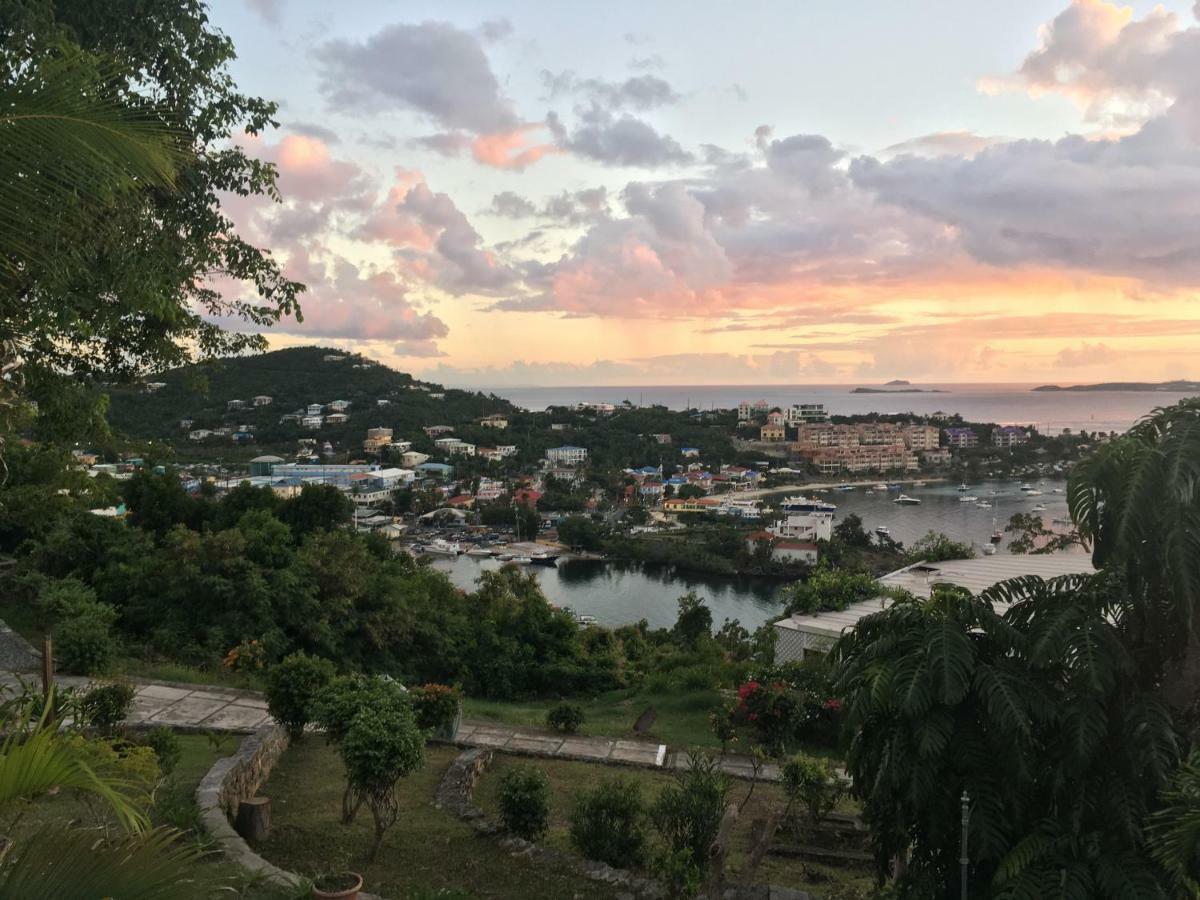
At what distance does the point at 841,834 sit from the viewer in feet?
17.3

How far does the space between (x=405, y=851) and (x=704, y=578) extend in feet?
101

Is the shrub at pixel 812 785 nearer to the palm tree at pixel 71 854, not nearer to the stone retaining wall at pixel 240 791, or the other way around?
the stone retaining wall at pixel 240 791

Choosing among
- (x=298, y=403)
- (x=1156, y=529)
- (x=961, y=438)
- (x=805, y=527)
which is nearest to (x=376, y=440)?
(x=298, y=403)

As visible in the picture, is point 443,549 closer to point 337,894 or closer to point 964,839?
point 337,894

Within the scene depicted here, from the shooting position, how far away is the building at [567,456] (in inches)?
2618

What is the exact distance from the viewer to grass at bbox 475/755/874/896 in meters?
4.59

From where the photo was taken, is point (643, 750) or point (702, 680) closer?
point (643, 750)

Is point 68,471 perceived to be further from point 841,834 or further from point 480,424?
point 480,424

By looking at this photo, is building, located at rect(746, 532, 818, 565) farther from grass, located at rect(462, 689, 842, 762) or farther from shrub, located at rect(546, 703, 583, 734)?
shrub, located at rect(546, 703, 583, 734)

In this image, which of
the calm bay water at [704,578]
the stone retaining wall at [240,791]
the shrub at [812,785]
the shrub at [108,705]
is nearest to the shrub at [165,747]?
the stone retaining wall at [240,791]

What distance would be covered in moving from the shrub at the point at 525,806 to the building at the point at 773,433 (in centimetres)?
7638

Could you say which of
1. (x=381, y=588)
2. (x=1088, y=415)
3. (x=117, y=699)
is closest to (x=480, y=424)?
(x=1088, y=415)

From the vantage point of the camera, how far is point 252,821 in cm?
428

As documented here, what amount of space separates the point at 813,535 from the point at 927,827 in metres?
36.2
